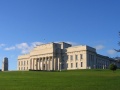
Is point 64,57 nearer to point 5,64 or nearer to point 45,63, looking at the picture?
point 45,63

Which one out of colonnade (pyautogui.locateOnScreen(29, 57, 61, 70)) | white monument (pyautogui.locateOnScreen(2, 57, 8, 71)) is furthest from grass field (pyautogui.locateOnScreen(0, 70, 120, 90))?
white monument (pyautogui.locateOnScreen(2, 57, 8, 71))

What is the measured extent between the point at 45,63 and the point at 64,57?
34.3 feet

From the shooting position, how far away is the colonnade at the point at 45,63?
14238 cm

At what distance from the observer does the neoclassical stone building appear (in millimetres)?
135125

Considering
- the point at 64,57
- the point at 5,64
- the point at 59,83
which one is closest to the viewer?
the point at 59,83

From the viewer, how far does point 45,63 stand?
5753 inches

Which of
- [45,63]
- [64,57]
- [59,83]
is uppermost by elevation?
[64,57]

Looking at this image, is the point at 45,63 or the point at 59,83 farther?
the point at 45,63

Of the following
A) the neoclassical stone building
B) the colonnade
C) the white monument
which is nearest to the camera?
the neoclassical stone building

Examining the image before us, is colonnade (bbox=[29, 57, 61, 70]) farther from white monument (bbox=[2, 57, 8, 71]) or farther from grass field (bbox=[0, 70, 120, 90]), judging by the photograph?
grass field (bbox=[0, 70, 120, 90])

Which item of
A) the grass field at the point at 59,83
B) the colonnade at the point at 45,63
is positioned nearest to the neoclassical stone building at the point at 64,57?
the colonnade at the point at 45,63

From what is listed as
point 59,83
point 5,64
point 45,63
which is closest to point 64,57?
point 45,63

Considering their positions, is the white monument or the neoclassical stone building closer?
the neoclassical stone building

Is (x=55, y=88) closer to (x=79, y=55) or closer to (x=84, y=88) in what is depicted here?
(x=84, y=88)
